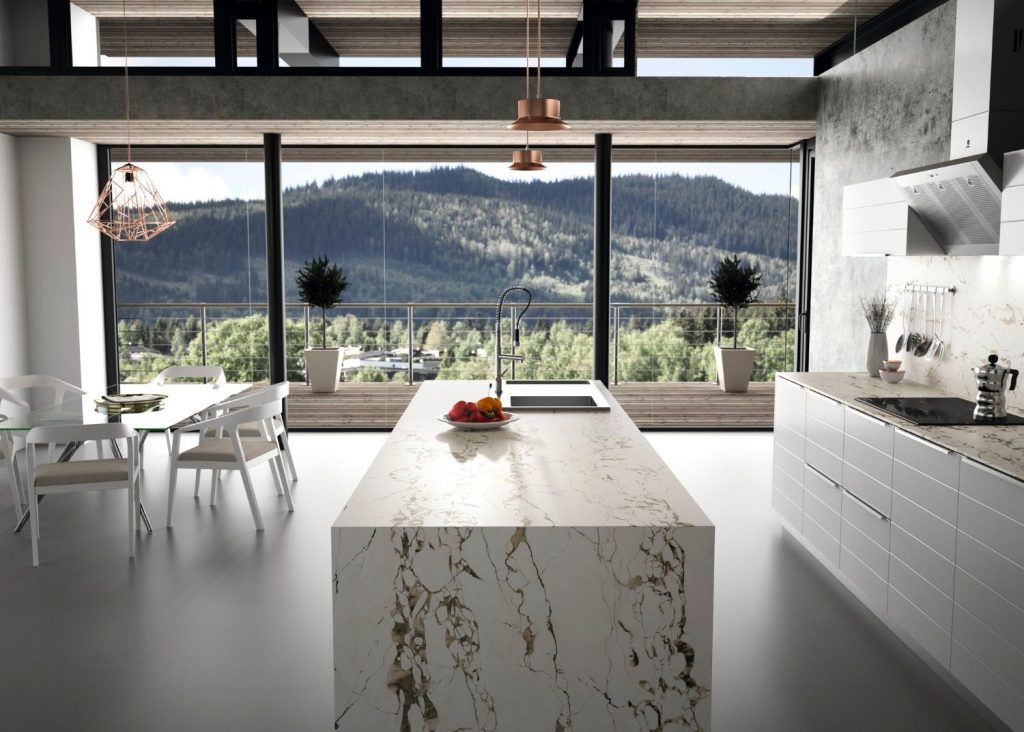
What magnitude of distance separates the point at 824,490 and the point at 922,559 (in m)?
1.05

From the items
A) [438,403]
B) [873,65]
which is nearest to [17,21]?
[438,403]

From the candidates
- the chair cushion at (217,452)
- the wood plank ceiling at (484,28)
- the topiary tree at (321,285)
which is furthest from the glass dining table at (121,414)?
the wood plank ceiling at (484,28)

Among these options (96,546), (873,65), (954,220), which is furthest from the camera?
(873,65)

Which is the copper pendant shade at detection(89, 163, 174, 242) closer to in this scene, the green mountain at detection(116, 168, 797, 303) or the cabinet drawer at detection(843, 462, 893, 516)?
the green mountain at detection(116, 168, 797, 303)

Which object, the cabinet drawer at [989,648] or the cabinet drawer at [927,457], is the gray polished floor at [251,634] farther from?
the cabinet drawer at [927,457]

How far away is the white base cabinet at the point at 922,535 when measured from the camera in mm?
2689

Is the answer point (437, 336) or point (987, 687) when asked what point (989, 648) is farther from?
point (437, 336)

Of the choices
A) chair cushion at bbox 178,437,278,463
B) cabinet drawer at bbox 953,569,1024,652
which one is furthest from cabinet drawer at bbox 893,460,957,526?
chair cushion at bbox 178,437,278,463

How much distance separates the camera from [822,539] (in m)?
4.30

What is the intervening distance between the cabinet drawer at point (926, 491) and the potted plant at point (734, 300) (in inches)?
161

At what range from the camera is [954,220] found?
3.93 m

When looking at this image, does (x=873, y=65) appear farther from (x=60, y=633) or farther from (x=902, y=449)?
(x=60, y=633)

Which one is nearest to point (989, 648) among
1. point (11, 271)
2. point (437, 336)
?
point (437, 336)

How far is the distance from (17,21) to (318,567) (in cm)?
473
